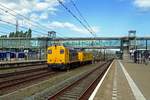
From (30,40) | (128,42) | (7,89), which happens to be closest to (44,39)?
(30,40)

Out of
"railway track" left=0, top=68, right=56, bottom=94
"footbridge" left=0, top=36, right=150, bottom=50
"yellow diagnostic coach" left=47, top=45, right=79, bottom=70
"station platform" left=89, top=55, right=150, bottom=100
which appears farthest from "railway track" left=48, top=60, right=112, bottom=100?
"footbridge" left=0, top=36, right=150, bottom=50

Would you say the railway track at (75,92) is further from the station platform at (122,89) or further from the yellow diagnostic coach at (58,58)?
the yellow diagnostic coach at (58,58)

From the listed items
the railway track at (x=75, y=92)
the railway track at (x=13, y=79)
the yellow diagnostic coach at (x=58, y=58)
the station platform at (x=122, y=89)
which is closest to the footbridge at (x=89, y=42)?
the yellow diagnostic coach at (x=58, y=58)

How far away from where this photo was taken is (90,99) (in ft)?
46.3

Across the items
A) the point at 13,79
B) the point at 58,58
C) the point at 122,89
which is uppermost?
the point at 58,58

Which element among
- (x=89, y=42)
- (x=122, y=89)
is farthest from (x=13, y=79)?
(x=89, y=42)

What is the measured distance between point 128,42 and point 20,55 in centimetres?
4687

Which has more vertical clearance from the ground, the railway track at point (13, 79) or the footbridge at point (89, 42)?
the footbridge at point (89, 42)

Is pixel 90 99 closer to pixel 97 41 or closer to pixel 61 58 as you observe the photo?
pixel 61 58

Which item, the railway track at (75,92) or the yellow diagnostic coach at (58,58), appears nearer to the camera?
the railway track at (75,92)

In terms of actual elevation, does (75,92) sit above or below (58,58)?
below

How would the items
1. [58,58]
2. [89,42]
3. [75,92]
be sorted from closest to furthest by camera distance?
[75,92], [58,58], [89,42]

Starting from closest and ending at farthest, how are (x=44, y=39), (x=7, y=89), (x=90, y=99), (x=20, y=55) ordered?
(x=90, y=99) → (x=7, y=89) → (x=20, y=55) → (x=44, y=39)

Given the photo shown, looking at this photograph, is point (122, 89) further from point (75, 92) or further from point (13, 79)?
point (13, 79)
